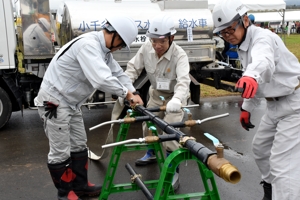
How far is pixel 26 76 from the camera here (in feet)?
21.9

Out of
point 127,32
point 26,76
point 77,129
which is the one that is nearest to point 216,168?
point 127,32

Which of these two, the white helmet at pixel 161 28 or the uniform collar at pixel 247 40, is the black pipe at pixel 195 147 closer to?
the uniform collar at pixel 247 40

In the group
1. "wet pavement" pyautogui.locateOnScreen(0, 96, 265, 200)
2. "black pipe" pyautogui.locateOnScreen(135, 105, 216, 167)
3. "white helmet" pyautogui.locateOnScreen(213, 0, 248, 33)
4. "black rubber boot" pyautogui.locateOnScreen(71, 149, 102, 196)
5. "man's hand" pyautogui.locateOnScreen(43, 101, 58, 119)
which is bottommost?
"wet pavement" pyautogui.locateOnScreen(0, 96, 265, 200)

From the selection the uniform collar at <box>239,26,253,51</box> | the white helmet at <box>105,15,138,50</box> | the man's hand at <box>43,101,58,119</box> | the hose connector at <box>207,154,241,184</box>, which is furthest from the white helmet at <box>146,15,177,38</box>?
the hose connector at <box>207,154,241,184</box>

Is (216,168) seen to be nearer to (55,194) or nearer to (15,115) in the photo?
(55,194)

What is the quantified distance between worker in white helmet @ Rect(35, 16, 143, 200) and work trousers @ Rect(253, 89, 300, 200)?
1.25 m

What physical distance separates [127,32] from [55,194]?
6.82 ft

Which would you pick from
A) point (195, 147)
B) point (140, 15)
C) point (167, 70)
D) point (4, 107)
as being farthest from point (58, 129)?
point (140, 15)

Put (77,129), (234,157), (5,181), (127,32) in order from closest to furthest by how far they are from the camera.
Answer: (127,32) → (77,129) → (5,181) → (234,157)

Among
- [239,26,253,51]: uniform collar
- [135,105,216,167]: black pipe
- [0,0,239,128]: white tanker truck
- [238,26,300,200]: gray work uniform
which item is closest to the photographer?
[135,105,216,167]: black pipe

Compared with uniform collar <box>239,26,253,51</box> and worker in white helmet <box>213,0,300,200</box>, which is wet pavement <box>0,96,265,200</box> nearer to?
worker in white helmet <box>213,0,300,200</box>

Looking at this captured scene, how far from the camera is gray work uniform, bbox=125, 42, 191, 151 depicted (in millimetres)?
3975

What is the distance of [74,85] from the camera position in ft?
11.1

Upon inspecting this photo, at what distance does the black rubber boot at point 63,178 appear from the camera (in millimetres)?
3533
